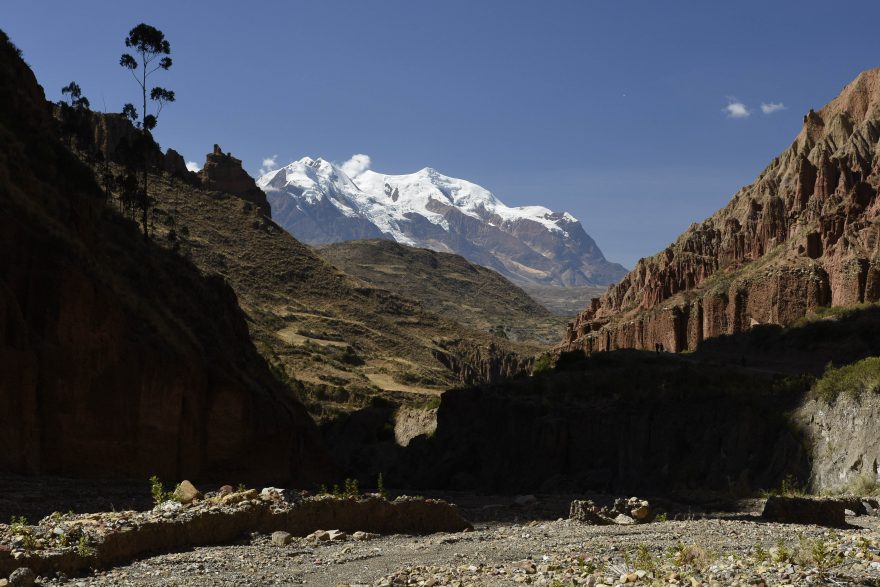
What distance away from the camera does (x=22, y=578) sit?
618 inches

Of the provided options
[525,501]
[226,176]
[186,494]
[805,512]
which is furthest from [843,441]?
[226,176]

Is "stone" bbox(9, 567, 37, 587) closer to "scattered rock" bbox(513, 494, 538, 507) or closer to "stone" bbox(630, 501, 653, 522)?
"stone" bbox(630, 501, 653, 522)

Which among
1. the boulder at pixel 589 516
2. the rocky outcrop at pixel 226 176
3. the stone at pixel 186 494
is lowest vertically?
the boulder at pixel 589 516

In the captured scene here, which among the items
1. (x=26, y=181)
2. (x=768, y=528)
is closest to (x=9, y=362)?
(x=26, y=181)

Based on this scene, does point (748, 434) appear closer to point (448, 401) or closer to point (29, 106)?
point (448, 401)

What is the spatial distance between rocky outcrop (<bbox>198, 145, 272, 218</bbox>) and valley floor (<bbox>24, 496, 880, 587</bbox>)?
149 metres

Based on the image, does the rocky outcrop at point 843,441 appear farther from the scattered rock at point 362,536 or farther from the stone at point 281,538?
the stone at point 281,538

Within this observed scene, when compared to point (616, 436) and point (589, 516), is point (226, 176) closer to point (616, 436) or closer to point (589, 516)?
point (616, 436)

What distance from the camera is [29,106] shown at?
1843 inches

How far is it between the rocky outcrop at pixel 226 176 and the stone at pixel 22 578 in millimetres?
153381

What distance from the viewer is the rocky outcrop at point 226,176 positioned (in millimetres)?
168375

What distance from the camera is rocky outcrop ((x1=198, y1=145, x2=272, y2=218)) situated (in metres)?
168

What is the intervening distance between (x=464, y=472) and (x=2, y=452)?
3344cm

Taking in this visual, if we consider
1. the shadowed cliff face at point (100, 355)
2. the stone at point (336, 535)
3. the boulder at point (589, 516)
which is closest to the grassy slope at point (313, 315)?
the shadowed cliff face at point (100, 355)
